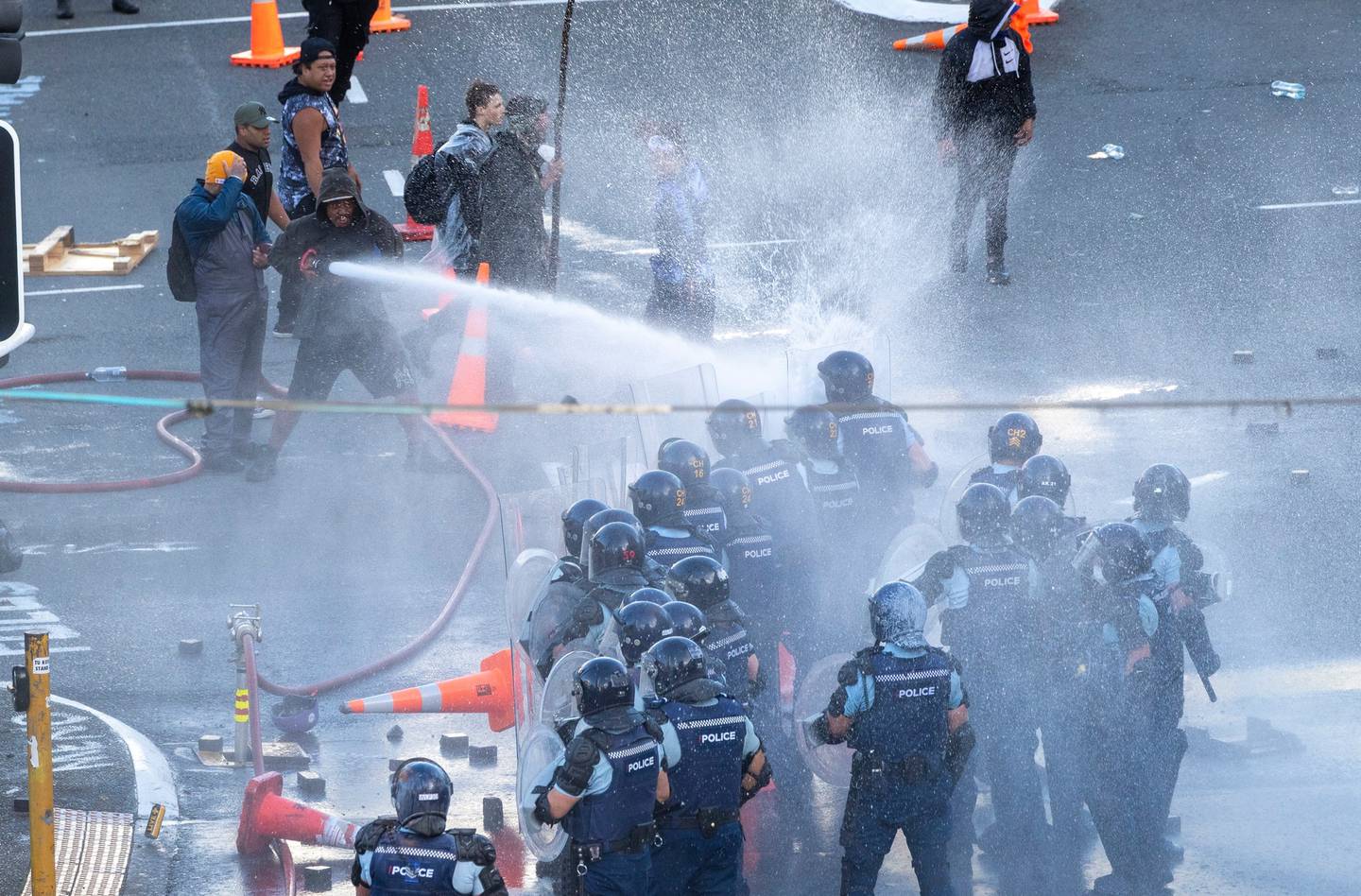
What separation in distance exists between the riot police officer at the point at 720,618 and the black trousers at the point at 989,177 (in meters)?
7.04

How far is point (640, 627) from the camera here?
725 centimetres

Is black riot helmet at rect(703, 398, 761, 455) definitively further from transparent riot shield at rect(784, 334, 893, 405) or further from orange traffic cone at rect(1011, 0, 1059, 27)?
orange traffic cone at rect(1011, 0, 1059, 27)

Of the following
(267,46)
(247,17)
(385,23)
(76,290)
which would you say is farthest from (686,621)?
(247,17)

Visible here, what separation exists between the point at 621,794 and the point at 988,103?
344 inches

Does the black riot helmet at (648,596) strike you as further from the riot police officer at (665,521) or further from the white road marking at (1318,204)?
the white road marking at (1318,204)

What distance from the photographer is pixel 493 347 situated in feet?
40.5

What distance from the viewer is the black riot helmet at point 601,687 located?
664 cm

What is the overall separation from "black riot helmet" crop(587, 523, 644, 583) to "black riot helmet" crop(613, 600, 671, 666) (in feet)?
1.47

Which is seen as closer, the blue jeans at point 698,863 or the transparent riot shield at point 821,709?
the blue jeans at point 698,863

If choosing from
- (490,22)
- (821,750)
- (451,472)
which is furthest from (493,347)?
(490,22)

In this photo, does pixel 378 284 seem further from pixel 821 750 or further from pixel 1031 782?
pixel 1031 782

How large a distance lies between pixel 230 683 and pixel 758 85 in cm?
1020

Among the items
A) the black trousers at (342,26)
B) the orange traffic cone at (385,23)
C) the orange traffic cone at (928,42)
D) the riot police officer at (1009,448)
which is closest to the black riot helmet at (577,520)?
the riot police officer at (1009,448)

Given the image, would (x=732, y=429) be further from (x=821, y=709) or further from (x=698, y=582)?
(x=698, y=582)
